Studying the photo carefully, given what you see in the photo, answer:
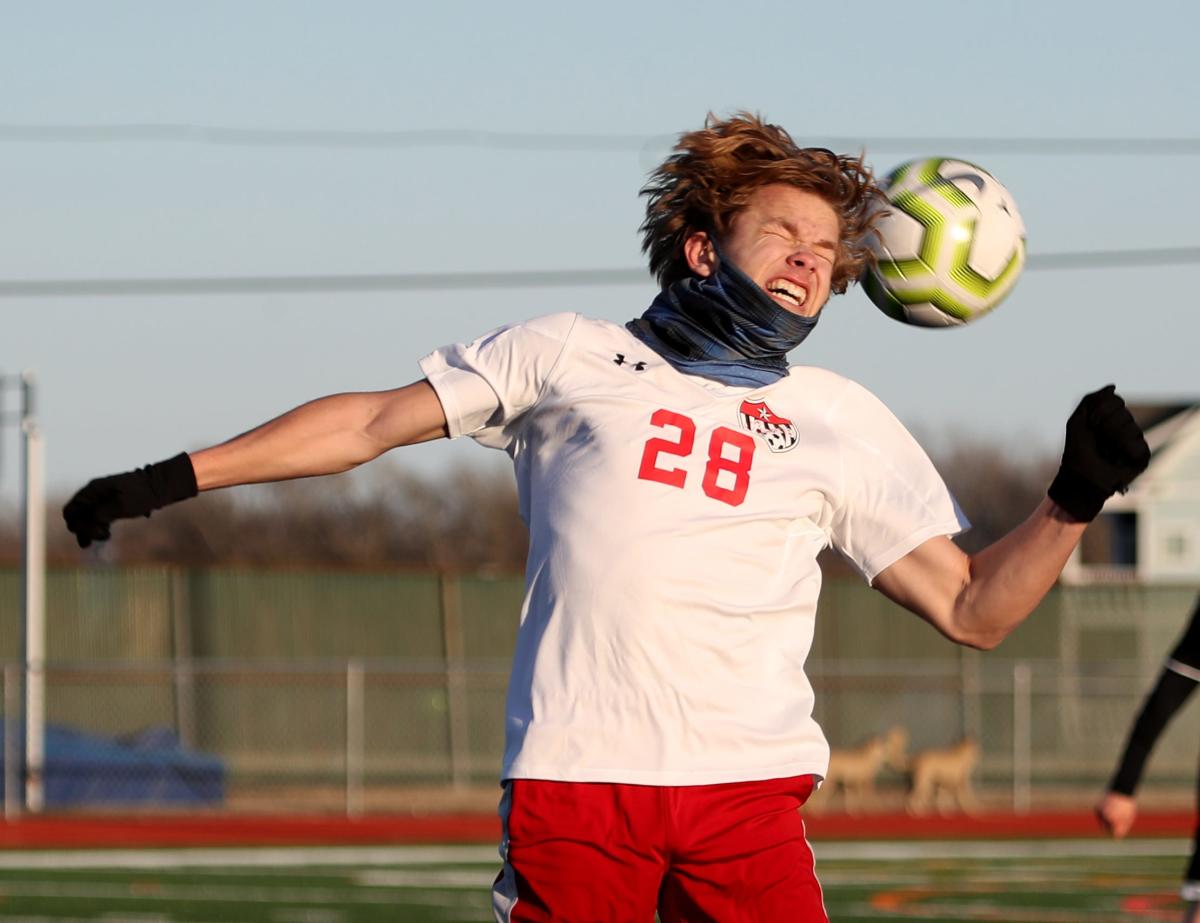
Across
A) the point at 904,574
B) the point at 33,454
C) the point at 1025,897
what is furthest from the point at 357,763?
the point at 904,574

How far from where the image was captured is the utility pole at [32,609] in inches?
675

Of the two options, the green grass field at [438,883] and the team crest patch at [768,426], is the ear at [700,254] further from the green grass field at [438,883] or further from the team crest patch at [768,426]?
the green grass field at [438,883]

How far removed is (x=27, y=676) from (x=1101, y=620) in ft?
38.5

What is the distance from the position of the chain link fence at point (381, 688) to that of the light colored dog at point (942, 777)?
2.53 ft

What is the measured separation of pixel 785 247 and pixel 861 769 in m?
14.7

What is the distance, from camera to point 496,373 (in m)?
3.33

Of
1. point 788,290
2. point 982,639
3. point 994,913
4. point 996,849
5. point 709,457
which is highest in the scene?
point 788,290

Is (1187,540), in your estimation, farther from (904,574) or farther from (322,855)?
(904,574)

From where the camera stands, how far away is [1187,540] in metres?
39.2

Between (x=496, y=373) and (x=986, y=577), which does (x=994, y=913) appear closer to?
(x=986, y=577)

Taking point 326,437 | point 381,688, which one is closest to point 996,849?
point 381,688

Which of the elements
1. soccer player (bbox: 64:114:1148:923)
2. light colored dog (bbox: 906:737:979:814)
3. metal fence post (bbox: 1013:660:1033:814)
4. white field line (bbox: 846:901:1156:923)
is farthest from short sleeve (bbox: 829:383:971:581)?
metal fence post (bbox: 1013:660:1033:814)

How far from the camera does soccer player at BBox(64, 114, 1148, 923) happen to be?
319cm

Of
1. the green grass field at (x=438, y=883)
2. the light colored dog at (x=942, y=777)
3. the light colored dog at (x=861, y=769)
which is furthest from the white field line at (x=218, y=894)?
the light colored dog at (x=942, y=777)
